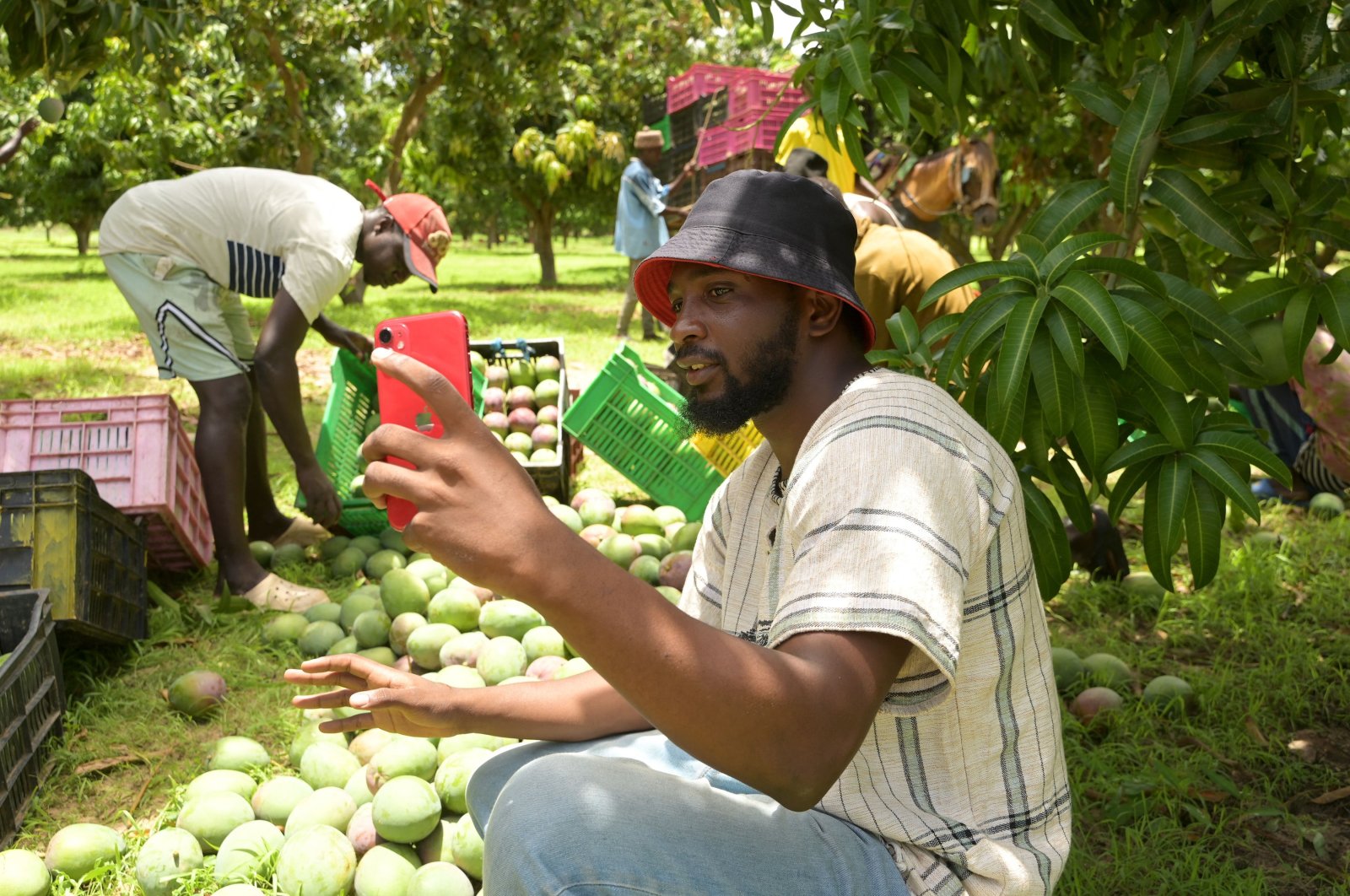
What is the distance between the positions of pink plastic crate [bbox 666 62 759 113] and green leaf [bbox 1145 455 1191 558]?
6.69m

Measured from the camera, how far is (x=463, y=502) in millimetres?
1126

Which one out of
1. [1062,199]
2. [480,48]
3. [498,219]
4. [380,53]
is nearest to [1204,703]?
[1062,199]

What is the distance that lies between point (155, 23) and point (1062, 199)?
2880mm

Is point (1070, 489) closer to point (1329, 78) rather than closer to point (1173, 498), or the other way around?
point (1173, 498)

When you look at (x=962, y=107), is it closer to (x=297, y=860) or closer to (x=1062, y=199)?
(x=1062, y=199)

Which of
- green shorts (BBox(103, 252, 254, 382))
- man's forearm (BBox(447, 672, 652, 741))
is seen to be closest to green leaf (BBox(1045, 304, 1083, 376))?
man's forearm (BBox(447, 672, 652, 741))

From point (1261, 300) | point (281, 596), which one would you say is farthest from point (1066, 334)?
point (281, 596)

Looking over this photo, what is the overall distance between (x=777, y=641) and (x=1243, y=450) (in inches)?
43.3

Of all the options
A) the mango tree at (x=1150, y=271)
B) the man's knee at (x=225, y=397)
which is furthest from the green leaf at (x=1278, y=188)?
the man's knee at (x=225, y=397)

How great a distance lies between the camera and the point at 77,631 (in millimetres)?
3057

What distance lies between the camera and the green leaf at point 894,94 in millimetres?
2117

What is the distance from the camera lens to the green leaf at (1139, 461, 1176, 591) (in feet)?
6.37

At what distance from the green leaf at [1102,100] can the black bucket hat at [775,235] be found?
67 cm

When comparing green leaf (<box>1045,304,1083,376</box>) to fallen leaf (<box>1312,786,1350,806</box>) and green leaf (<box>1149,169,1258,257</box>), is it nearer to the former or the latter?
green leaf (<box>1149,169,1258,257</box>)
